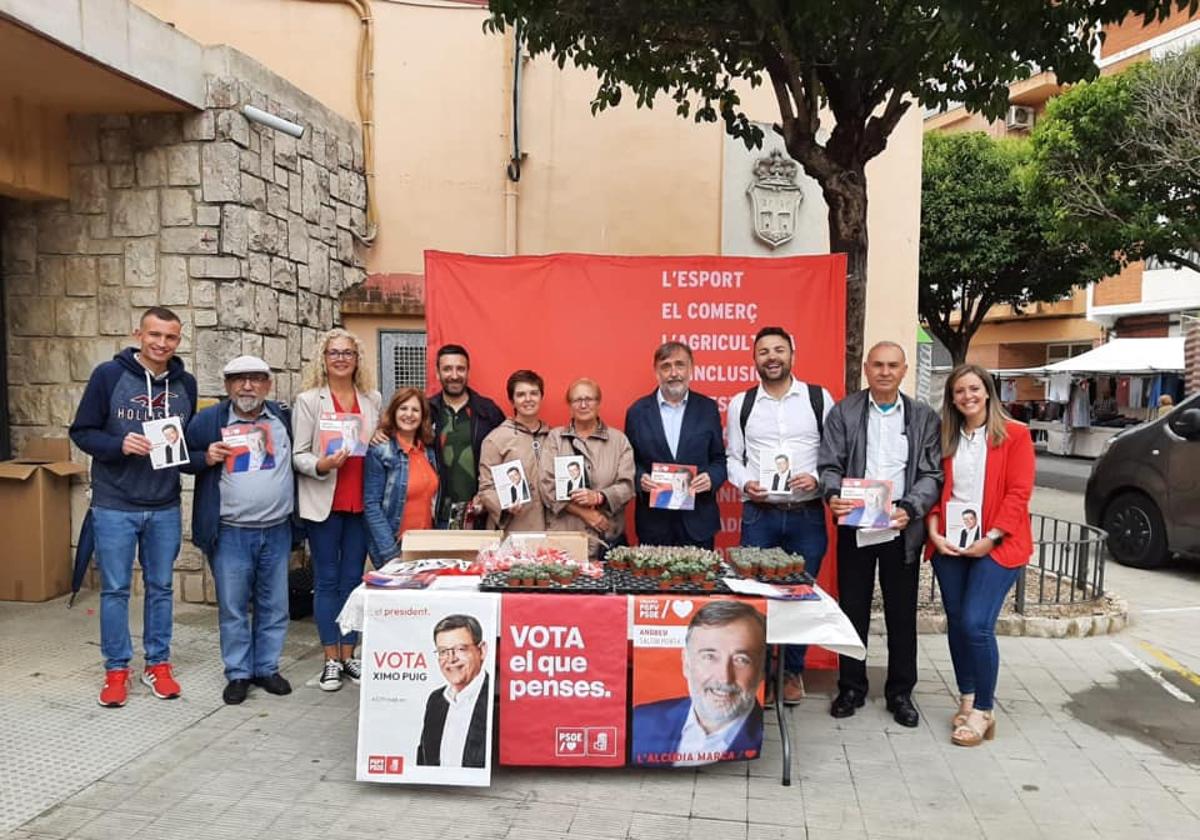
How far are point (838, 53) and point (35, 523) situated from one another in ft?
21.4

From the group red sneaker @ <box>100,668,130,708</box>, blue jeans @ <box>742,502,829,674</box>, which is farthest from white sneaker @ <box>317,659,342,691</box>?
blue jeans @ <box>742,502,829,674</box>

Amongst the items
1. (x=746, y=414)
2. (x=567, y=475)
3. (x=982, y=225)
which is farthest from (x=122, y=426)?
(x=982, y=225)

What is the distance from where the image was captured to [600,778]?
378cm

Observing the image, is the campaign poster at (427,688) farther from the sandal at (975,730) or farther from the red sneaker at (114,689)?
the sandal at (975,730)

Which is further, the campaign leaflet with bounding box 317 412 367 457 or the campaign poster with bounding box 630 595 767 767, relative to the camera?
the campaign leaflet with bounding box 317 412 367 457

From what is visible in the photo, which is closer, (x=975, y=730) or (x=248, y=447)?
(x=975, y=730)

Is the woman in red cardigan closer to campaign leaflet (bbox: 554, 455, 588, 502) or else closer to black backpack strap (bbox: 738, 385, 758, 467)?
black backpack strap (bbox: 738, 385, 758, 467)

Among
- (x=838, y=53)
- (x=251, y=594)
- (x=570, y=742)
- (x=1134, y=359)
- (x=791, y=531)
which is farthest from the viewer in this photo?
(x=1134, y=359)

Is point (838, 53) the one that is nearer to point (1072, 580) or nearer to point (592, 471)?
point (592, 471)

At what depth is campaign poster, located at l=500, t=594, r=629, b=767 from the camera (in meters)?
3.64

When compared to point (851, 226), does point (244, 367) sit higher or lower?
lower

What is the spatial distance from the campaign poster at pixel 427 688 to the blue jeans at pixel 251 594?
1.34 metres

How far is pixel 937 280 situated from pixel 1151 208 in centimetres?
596

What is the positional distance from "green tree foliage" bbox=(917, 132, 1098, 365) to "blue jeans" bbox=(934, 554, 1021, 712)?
17.2 metres
